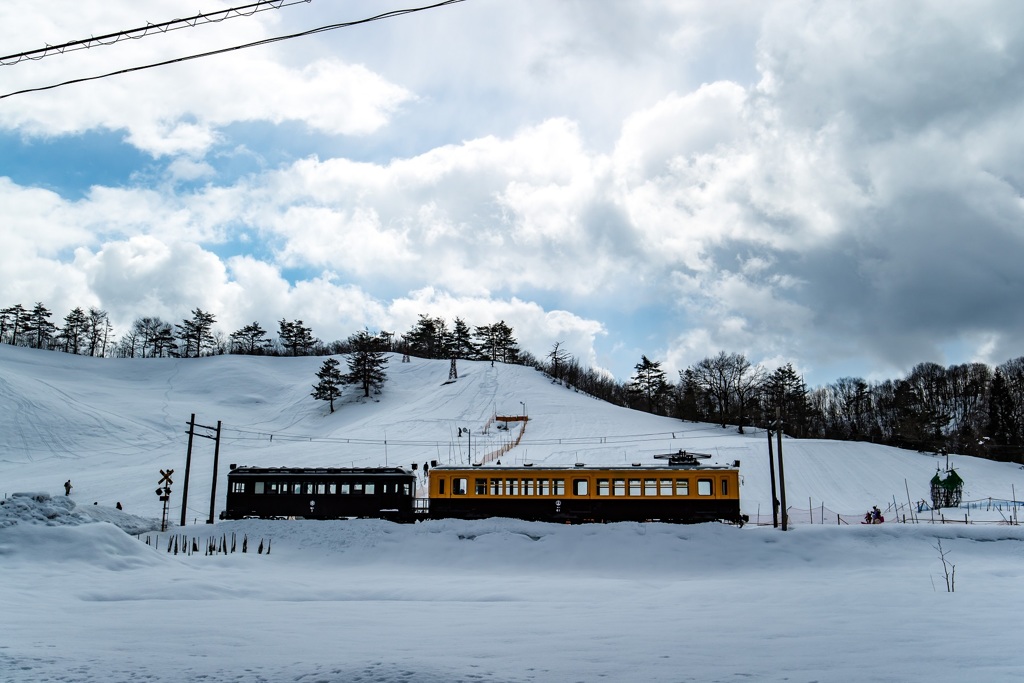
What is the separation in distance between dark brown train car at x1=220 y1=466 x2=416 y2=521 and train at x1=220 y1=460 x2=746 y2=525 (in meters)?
0.05

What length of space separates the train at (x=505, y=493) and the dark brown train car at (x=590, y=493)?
4 cm

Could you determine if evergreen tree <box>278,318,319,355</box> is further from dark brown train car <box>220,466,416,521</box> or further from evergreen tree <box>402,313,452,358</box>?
dark brown train car <box>220,466,416,521</box>

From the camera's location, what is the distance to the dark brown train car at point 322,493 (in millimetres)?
34156

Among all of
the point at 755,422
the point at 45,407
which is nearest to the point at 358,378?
the point at 45,407

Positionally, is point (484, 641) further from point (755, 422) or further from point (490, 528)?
point (755, 422)

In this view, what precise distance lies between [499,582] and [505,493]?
9.58 m

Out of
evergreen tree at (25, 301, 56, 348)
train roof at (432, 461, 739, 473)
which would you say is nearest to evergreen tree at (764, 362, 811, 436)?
train roof at (432, 461, 739, 473)

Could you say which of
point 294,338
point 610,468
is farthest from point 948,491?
point 294,338

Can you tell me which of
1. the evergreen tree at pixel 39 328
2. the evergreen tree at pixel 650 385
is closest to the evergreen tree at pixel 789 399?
the evergreen tree at pixel 650 385

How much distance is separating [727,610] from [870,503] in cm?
3076

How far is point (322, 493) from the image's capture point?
3500cm

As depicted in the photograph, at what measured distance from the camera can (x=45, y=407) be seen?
69062 mm

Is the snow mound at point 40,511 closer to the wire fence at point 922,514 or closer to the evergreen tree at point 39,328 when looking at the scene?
the wire fence at point 922,514

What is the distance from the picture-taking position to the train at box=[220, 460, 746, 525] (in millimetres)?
31141
